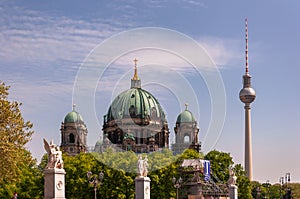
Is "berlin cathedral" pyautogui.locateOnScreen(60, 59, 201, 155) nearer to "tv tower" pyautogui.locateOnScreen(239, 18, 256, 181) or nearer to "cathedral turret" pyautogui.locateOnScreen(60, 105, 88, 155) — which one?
"cathedral turret" pyautogui.locateOnScreen(60, 105, 88, 155)

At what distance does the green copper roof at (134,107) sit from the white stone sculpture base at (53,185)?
106m

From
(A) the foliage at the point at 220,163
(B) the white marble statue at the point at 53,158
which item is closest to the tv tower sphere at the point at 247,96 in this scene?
(A) the foliage at the point at 220,163

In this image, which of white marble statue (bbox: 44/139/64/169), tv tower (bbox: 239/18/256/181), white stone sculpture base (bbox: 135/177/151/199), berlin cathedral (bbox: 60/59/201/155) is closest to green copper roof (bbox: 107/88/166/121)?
berlin cathedral (bbox: 60/59/201/155)

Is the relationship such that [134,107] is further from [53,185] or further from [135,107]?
[53,185]

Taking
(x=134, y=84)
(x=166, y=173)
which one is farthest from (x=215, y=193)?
(x=134, y=84)

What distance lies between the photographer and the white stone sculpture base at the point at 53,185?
131 ft

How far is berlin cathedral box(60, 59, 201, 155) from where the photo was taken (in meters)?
145

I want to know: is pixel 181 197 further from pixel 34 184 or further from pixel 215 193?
pixel 34 184

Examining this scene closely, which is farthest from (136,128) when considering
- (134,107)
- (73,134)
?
(73,134)

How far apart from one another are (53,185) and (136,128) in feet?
354

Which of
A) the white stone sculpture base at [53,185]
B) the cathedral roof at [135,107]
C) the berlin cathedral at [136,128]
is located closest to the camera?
the white stone sculpture base at [53,185]

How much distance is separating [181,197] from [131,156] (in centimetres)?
1314

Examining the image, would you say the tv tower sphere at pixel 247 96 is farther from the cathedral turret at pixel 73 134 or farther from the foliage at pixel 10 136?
the foliage at pixel 10 136

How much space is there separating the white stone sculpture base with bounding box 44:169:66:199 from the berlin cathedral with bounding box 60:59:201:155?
322ft
